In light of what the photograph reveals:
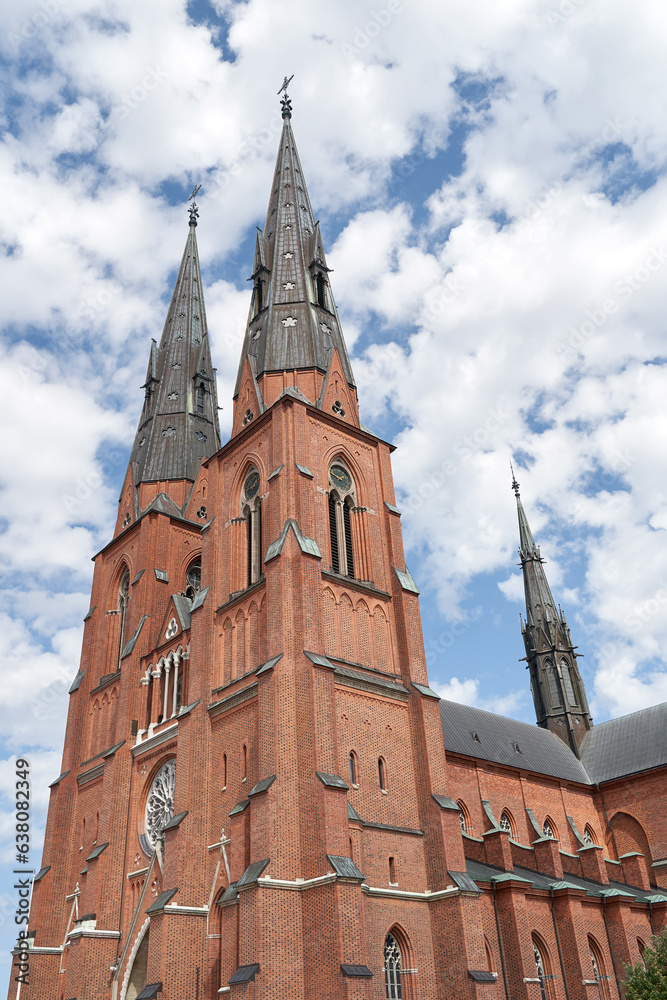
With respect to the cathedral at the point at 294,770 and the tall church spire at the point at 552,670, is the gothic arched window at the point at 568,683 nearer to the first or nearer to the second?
the tall church spire at the point at 552,670

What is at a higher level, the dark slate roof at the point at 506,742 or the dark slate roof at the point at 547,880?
the dark slate roof at the point at 506,742

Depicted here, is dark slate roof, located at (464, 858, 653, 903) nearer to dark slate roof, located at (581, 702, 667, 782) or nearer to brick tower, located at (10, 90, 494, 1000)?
brick tower, located at (10, 90, 494, 1000)

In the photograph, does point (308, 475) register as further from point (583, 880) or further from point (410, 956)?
point (583, 880)

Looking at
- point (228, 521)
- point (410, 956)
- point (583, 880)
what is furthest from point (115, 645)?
point (583, 880)

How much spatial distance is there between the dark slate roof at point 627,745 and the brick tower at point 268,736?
73.2 ft

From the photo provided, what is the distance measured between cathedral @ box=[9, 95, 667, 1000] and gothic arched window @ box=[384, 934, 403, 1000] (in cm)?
8

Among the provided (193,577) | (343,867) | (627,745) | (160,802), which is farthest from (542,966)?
(193,577)

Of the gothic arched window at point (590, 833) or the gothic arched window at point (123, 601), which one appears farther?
the gothic arched window at point (590, 833)

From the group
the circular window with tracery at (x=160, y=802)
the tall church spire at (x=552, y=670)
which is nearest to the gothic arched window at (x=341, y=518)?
the circular window with tracery at (x=160, y=802)

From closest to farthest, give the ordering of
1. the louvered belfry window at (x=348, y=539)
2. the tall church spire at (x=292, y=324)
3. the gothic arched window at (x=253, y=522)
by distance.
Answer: the louvered belfry window at (x=348, y=539)
the gothic arched window at (x=253, y=522)
the tall church spire at (x=292, y=324)

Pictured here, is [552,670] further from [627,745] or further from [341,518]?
[341,518]

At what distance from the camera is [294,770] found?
80.0 feet

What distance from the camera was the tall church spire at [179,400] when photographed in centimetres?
4428

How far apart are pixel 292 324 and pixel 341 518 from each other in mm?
10439
